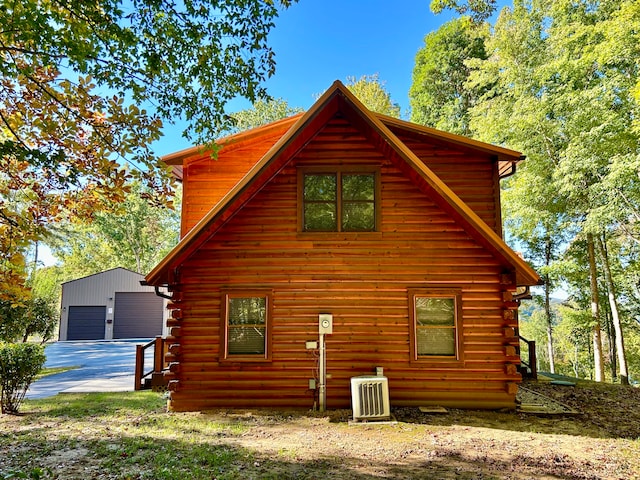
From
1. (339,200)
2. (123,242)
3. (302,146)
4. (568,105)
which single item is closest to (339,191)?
(339,200)

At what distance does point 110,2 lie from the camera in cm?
434

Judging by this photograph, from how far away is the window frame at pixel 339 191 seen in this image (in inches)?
318

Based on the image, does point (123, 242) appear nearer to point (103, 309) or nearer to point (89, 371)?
point (103, 309)

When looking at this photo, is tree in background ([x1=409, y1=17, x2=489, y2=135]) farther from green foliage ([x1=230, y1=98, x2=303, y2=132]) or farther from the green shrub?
the green shrub

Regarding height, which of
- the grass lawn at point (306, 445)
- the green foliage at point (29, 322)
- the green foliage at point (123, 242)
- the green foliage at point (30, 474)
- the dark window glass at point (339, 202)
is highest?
the green foliage at point (123, 242)

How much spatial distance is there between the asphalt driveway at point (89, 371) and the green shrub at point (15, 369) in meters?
2.21

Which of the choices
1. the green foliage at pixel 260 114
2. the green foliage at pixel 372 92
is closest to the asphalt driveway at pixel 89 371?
the green foliage at pixel 260 114

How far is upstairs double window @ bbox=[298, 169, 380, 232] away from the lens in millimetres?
8156

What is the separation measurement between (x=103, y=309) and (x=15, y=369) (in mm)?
21141

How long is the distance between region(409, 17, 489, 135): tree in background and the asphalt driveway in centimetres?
2105

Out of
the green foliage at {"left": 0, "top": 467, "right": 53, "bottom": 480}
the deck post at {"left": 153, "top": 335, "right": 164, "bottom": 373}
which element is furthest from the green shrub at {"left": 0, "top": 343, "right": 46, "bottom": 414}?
the green foliage at {"left": 0, "top": 467, "right": 53, "bottom": 480}

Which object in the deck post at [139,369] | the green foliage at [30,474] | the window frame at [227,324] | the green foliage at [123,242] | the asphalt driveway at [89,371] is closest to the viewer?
the green foliage at [30,474]

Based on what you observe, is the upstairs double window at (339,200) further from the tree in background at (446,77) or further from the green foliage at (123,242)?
the green foliage at (123,242)

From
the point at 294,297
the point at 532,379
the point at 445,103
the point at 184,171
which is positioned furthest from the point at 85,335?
the point at 445,103
